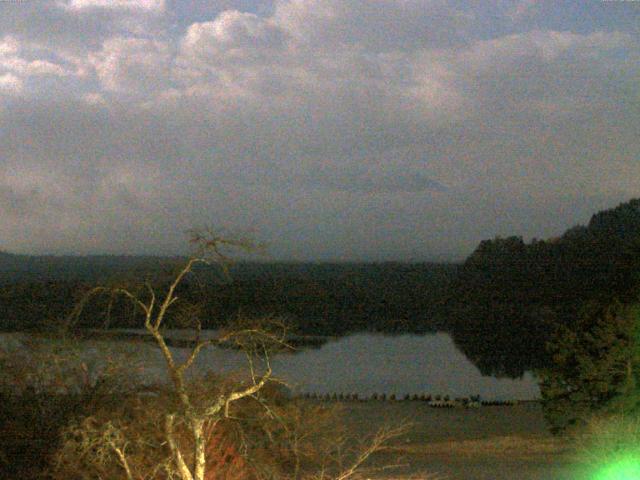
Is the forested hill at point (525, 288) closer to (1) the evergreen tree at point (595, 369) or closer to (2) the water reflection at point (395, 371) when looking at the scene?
(2) the water reflection at point (395, 371)

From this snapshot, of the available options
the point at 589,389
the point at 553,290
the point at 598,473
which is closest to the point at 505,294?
the point at 553,290

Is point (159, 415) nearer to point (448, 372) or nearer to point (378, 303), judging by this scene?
point (448, 372)

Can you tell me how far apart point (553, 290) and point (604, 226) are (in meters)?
18.0

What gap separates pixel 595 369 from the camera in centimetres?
1753

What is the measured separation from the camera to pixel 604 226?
7456 centimetres

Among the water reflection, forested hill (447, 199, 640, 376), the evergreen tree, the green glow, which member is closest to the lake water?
the water reflection

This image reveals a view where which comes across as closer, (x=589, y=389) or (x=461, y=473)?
(x=461, y=473)

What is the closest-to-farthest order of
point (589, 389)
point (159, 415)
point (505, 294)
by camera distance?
point (159, 415)
point (589, 389)
point (505, 294)

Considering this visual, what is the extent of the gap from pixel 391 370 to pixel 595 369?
2839cm

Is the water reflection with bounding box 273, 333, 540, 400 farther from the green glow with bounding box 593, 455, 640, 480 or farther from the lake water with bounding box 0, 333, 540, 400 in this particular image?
the green glow with bounding box 593, 455, 640, 480

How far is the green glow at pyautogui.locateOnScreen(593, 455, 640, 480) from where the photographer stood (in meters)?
12.7

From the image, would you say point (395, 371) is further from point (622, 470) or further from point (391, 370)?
point (622, 470)

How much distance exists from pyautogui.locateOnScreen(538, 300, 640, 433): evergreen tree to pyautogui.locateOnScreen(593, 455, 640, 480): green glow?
294cm

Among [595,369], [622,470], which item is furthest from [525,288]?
[622,470]
